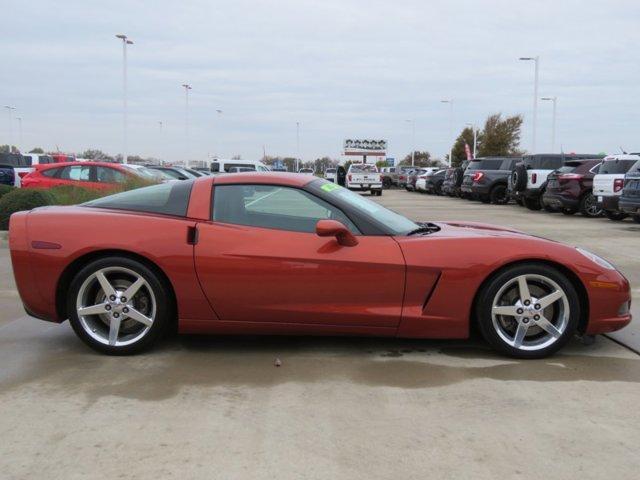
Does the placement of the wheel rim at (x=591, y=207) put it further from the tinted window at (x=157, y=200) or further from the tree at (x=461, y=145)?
the tree at (x=461, y=145)

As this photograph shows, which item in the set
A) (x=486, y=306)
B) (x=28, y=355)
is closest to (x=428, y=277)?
(x=486, y=306)

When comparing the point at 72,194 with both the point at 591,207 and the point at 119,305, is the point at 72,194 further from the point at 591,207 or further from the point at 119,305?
the point at 591,207

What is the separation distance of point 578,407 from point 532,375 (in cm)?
52

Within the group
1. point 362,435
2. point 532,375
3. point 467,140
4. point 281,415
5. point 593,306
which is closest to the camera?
point 362,435

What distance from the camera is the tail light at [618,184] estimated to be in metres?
13.6

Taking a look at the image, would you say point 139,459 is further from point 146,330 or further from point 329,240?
point 329,240

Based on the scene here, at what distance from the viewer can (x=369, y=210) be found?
461 cm

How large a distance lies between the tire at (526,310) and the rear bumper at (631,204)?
9024mm

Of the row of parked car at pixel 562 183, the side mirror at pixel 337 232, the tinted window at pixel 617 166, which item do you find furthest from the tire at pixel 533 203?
the side mirror at pixel 337 232

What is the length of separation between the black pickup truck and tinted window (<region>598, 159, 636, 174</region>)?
8866mm

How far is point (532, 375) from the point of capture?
4.00m

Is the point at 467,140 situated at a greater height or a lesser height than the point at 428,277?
greater

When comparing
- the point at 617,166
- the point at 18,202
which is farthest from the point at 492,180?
the point at 18,202

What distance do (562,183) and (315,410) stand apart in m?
14.7
